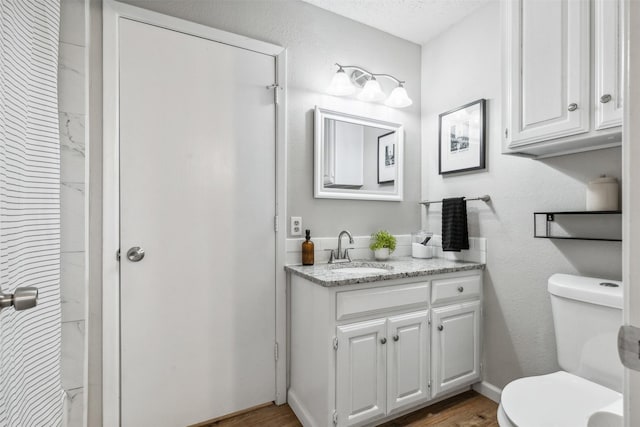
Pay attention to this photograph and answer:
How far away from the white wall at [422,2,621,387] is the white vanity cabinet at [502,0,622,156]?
0.62ft

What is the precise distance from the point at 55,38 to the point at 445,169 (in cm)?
218

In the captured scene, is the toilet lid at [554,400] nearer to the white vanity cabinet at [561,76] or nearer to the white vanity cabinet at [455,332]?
the white vanity cabinet at [455,332]

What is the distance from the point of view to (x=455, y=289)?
1.84 metres

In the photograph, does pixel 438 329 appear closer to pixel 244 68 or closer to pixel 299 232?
pixel 299 232

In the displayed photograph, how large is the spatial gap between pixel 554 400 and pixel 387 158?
5.24 ft

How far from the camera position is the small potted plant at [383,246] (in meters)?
2.08

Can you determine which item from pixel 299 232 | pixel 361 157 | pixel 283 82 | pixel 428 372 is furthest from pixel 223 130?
pixel 428 372

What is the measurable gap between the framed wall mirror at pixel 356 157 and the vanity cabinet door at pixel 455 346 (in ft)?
2.82

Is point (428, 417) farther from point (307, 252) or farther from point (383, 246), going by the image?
point (307, 252)

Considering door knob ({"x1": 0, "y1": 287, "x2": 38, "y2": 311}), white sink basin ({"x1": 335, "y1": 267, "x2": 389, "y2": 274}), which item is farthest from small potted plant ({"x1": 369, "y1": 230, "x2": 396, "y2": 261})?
door knob ({"x1": 0, "y1": 287, "x2": 38, "y2": 311})

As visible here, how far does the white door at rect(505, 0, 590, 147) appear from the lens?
126 cm

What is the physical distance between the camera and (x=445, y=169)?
7.30ft

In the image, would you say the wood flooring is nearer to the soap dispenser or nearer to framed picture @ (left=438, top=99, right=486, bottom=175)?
the soap dispenser

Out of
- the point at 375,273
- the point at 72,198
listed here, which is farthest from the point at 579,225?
the point at 72,198
